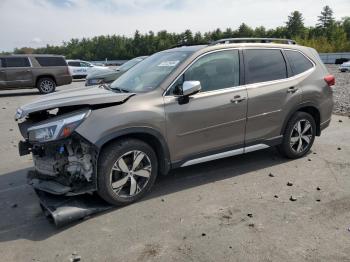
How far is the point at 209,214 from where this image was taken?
419 centimetres

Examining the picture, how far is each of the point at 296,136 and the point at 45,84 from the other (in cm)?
1496

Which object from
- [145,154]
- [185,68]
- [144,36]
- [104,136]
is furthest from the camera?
[144,36]

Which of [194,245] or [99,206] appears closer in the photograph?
[194,245]

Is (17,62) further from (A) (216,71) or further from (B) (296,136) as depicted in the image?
(B) (296,136)

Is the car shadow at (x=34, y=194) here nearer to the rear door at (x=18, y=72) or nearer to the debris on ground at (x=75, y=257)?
the debris on ground at (x=75, y=257)

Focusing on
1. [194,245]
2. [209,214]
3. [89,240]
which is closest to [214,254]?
[194,245]

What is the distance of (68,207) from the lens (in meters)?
4.08

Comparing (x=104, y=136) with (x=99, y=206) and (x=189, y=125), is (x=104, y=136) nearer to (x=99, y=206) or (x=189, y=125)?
(x=99, y=206)

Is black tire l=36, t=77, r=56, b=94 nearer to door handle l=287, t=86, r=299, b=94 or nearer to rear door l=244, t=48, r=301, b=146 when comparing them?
rear door l=244, t=48, r=301, b=146

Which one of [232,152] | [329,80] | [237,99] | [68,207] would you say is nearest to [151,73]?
[237,99]

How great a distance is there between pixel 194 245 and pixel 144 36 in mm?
97367

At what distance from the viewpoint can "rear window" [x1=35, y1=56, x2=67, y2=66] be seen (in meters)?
18.0

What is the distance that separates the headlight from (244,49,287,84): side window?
8.12 feet

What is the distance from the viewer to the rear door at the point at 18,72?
56.6ft
